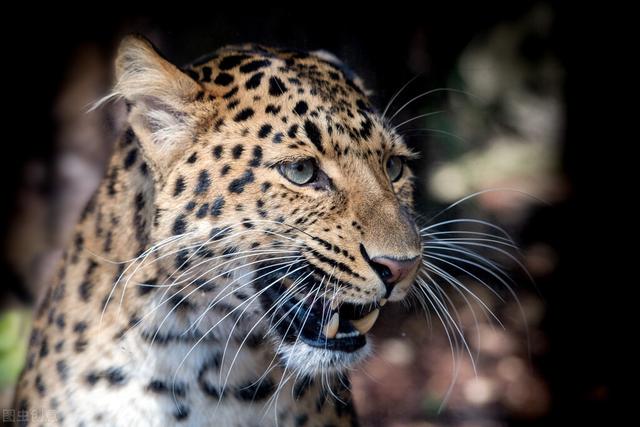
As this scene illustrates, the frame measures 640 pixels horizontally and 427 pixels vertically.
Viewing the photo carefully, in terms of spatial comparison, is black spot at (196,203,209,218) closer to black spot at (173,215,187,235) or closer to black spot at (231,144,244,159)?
black spot at (173,215,187,235)

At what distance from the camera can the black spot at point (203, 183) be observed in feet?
7.15

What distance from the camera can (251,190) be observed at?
2180 millimetres

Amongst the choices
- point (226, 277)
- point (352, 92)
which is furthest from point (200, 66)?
point (226, 277)

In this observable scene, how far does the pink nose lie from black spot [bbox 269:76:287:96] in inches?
22.5

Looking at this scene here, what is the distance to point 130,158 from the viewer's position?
246 cm

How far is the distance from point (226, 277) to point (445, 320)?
1.25 meters

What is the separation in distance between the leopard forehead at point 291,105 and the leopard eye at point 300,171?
47mm

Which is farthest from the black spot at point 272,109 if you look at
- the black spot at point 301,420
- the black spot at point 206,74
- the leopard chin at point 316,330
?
the black spot at point 301,420

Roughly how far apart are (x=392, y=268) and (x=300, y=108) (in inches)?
21.2

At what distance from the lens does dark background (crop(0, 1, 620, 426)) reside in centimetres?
292

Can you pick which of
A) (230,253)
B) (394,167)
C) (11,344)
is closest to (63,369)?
(230,253)

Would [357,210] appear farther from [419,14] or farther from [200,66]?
[419,14]

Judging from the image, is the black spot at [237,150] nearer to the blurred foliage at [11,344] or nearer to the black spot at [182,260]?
the black spot at [182,260]

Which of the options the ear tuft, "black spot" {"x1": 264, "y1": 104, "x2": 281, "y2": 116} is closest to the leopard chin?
"black spot" {"x1": 264, "y1": 104, "x2": 281, "y2": 116}
